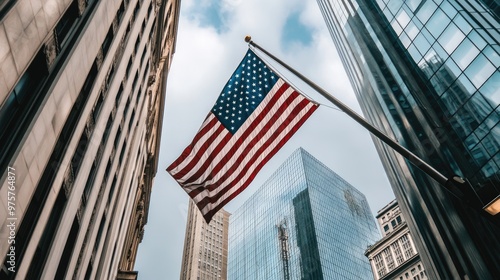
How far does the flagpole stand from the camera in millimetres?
6914

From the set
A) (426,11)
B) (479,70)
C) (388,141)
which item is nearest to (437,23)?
(426,11)

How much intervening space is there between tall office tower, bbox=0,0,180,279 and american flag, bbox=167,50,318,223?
4604 mm

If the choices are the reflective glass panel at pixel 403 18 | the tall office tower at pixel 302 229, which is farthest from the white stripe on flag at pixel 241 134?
the tall office tower at pixel 302 229

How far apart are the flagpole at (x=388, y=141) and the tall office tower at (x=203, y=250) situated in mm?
135312

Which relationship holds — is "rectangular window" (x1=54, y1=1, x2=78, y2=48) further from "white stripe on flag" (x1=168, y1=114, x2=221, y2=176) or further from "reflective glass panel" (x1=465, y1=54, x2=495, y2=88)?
"reflective glass panel" (x1=465, y1=54, x2=495, y2=88)

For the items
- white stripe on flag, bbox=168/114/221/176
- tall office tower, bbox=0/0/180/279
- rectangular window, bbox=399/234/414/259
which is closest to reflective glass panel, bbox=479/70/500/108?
white stripe on flag, bbox=168/114/221/176

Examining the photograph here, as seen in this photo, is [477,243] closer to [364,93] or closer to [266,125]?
[266,125]

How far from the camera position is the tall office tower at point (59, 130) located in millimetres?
9867

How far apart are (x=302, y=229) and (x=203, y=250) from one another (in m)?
42.1

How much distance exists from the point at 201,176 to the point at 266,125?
129 inches

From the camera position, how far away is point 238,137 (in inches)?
569

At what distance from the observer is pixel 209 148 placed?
48.0 feet

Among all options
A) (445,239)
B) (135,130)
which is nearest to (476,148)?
(445,239)

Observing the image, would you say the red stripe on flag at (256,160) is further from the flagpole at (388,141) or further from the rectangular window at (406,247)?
the rectangular window at (406,247)
